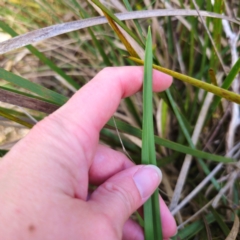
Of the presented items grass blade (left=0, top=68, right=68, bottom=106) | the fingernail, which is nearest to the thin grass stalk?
A: the fingernail

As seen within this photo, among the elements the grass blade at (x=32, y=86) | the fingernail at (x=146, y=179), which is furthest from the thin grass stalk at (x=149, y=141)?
the grass blade at (x=32, y=86)

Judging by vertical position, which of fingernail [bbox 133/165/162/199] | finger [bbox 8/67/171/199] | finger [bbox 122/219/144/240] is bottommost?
finger [bbox 122/219/144/240]

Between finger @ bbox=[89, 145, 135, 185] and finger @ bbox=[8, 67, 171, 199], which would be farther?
finger @ bbox=[89, 145, 135, 185]

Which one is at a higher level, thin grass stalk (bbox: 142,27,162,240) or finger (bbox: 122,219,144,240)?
thin grass stalk (bbox: 142,27,162,240)

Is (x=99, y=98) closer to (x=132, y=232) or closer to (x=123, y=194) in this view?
(x=123, y=194)

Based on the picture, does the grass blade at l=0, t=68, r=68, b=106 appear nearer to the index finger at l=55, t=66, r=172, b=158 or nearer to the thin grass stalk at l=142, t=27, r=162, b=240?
the index finger at l=55, t=66, r=172, b=158

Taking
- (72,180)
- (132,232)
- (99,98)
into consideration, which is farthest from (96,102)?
(132,232)

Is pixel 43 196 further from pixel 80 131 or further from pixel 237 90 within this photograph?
pixel 237 90

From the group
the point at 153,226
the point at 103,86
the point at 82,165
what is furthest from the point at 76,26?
the point at 153,226
